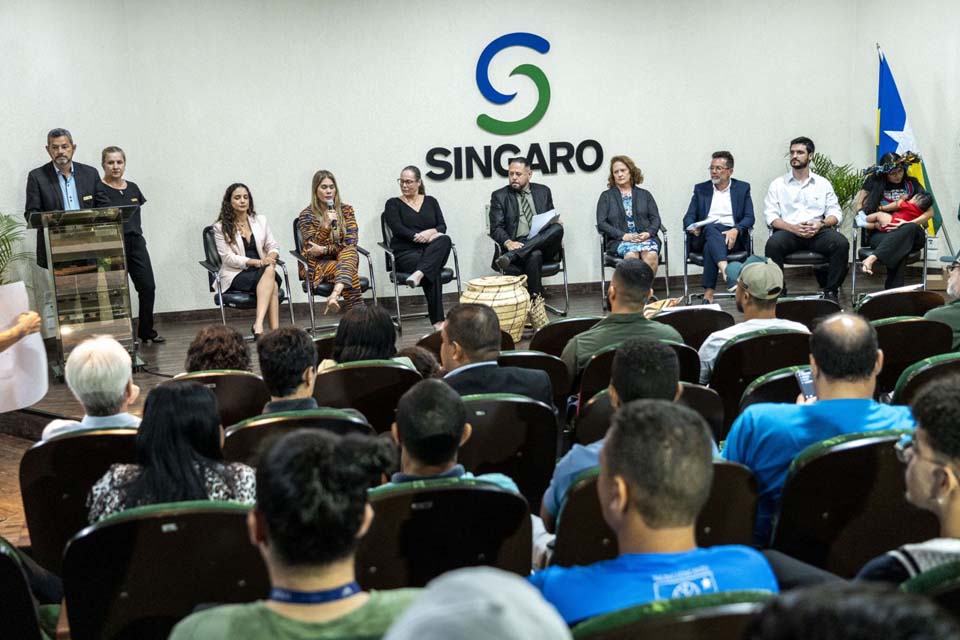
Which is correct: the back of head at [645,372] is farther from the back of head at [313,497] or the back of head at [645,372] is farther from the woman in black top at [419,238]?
the woman in black top at [419,238]

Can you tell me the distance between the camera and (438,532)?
2258mm

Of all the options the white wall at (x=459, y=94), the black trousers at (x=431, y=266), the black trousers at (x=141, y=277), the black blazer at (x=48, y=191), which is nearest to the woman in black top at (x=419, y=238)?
the black trousers at (x=431, y=266)

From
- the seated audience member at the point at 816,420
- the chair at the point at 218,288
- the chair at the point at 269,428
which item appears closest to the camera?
the seated audience member at the point at 816,420

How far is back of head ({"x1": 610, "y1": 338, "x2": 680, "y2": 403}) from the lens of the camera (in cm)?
282

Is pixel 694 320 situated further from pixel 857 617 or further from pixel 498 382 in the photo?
pixel 857 617

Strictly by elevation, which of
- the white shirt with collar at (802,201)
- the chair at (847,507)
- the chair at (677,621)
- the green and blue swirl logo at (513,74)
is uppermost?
the green and blue swirl logo at (513,74)

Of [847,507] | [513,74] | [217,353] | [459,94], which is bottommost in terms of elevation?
[847,507]

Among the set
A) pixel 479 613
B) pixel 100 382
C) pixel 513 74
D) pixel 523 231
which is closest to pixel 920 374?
pixel 100 382

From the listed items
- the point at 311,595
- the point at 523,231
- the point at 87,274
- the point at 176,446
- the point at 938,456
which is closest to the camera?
the point at 311,595

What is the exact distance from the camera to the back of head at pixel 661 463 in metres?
1.82

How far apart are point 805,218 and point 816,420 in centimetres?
605

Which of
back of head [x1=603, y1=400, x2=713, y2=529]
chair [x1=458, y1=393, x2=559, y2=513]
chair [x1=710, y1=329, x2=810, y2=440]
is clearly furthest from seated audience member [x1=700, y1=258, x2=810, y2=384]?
back of head [x1=603, y1=400, x2=713, y2=529]

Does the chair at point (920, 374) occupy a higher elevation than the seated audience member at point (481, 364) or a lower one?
lower

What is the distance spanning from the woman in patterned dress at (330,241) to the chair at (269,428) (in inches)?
177
